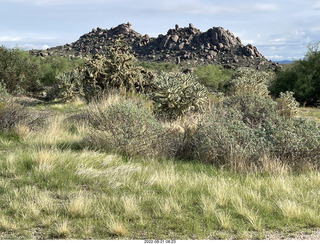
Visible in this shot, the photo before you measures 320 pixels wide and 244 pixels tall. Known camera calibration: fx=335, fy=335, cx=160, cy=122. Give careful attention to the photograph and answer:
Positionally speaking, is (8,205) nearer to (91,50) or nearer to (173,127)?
(173,127)

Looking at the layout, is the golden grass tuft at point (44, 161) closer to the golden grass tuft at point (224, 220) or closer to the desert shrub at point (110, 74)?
the golden grass tuft at point (224, 220)

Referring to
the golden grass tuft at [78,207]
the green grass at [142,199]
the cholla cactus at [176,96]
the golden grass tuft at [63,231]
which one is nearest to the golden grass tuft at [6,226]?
the green grass at [142,199]

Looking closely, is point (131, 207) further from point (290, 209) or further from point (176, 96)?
point (176, 96)

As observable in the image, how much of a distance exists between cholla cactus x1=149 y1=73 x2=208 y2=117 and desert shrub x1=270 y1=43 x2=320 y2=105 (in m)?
13.8

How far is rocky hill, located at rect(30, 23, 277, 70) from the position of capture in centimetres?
8369

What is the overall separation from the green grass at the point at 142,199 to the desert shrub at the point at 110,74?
351 inches

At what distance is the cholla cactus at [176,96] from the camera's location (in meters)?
12.1

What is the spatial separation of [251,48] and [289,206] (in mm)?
88172

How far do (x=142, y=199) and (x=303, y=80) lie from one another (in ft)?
72.8

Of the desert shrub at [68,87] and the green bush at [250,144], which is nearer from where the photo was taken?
the green bush at [250,144]

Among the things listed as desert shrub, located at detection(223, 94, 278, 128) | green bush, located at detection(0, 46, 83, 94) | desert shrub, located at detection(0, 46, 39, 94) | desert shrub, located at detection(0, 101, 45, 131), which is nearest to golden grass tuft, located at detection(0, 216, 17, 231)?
desert shrub, located at detection(0, 101, 45, 131)

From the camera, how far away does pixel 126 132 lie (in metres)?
8.24

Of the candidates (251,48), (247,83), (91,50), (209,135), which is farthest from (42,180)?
(91,50)

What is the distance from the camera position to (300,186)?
6.27 meters
